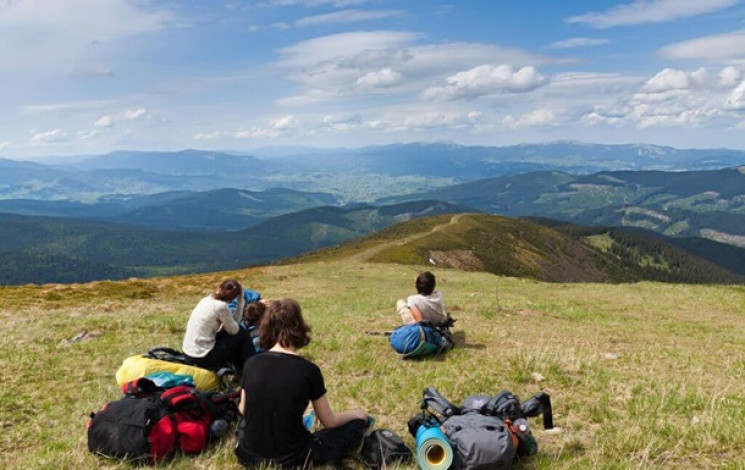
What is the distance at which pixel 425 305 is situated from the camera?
14.2m

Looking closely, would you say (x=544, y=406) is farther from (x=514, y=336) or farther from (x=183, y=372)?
(x=514, y=336)

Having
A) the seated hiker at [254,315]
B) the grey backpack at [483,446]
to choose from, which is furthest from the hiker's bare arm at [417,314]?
the grey backpack at [483,446]

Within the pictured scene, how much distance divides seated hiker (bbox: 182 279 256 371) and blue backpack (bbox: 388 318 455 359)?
4.33m

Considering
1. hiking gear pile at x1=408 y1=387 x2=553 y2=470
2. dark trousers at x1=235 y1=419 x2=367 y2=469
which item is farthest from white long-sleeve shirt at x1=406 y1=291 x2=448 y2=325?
dark trousers at x1=235 y1=419 x2=367 y2=469

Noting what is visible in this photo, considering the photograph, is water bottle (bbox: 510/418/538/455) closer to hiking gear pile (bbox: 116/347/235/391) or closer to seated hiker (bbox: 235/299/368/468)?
seated hiker (bbox: 235/299/368/468)

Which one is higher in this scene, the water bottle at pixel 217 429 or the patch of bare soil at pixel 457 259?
the water bottle at pixel 217 429

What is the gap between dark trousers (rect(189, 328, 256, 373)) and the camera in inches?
466

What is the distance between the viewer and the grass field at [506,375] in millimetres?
7730

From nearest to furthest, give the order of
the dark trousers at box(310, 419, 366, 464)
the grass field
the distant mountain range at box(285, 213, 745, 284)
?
the dark trousers at box(310, 419, 366, 464)
the grass field
the distant mountain range at box(285, 213, 745, 284)

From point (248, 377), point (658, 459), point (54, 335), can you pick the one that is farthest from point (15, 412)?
point (658, 459)

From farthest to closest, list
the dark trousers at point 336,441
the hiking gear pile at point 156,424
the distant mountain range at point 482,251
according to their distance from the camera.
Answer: the distant mountain range at point 482,251
the hiking gear pile at point 156,424
the dark trousers at point 336,441

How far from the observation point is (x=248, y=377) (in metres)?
7.22

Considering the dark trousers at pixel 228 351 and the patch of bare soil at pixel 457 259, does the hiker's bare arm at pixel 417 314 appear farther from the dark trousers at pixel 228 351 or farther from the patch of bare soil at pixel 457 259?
the patch of bare soil at pixel 457 259

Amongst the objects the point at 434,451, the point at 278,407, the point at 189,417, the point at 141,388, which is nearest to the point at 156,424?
the point at 189,417
